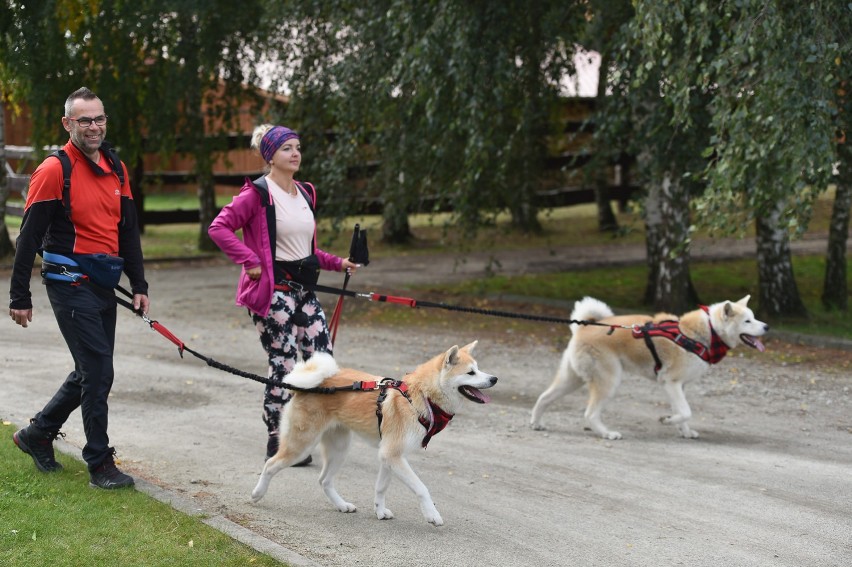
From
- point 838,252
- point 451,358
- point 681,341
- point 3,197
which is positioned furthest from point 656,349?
point 3,197

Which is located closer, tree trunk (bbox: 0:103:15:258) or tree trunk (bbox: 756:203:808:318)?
tree trunk (bbox: 756:203:808:318)

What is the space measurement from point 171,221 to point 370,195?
428 inches

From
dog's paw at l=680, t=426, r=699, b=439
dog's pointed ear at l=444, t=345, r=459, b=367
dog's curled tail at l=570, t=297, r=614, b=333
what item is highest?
dog's pointed ear at l=444, t=345, r=459, b=367

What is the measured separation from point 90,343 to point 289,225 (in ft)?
4.76

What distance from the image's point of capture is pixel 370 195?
15.7m

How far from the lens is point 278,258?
6.65 meters

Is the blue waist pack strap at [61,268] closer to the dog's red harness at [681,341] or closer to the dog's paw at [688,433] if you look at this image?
the dog's red harness at [681,341]

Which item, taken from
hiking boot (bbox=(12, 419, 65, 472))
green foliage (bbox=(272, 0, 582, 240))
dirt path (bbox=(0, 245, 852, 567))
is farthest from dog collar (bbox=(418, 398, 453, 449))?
green foliage (bbox=(272, 0, 582, 240))

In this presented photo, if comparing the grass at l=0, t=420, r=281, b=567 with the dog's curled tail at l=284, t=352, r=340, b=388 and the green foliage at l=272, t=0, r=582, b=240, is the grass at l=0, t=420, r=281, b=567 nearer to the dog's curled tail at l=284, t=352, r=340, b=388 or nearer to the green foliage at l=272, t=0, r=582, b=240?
the dog's curled tail at l=284, t=352, r=340, b=388

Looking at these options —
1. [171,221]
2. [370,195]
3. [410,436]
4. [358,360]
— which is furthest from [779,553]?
[171,221]

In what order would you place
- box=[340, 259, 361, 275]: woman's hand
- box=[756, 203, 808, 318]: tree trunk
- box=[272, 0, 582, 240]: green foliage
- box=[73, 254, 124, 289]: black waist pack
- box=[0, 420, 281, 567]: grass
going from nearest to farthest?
box=[0, 420, 281, 567]: grass
box=[73, 254, 124, 289]: black waist pack
box=[340, 259, 361, 275]: woman's hand
box=[272, 0, 582, 240]: green foliage
box=[756, 203, 808, 318]: tree trunk

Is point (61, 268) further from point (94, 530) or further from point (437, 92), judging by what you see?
point (437, 92)

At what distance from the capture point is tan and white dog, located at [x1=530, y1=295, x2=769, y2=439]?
8.34 meters

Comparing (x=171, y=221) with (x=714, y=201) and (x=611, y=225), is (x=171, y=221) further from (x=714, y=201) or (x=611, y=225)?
(x=714, y=201)
